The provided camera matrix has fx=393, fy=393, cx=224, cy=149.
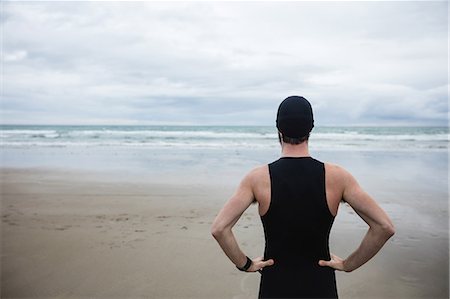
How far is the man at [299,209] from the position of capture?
89.9 inches

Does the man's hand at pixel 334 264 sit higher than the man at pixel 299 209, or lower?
lower

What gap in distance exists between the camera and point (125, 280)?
4.97m

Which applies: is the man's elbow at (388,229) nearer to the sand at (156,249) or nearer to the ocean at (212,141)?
the sand at (156,249)

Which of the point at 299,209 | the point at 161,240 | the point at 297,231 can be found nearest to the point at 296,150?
the point at 299,209

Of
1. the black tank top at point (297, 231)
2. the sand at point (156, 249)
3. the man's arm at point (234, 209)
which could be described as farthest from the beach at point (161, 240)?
the man's arm at point (234, 209)

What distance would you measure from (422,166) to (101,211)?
13.5 m

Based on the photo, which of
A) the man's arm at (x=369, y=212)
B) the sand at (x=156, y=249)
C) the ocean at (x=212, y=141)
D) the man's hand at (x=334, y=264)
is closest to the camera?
the man's arm at (x=369, y=212)

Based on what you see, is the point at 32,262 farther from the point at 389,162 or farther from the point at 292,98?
the point at 389,162

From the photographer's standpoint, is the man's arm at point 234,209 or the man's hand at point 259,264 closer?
the man's arm at point 234,209

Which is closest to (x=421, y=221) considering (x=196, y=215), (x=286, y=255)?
(x=196, y=215)

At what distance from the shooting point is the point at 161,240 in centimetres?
646

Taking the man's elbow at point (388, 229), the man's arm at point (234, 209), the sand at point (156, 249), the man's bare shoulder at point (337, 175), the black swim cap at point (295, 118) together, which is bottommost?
the sand at point (156, 249)

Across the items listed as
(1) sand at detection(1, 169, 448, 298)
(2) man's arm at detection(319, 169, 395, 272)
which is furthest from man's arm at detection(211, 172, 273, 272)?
(1) sand at detection(1, 169, 448, 298)

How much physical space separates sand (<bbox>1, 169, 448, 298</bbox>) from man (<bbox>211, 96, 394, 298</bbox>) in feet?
7.71
